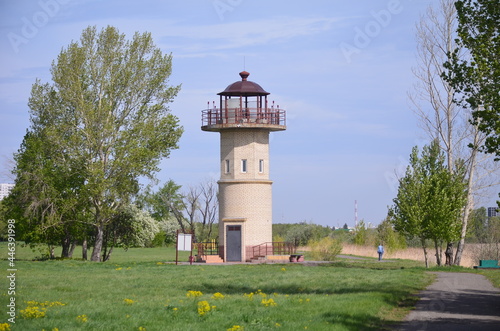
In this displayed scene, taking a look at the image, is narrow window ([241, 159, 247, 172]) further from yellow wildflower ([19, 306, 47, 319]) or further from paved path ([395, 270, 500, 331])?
yellow wildflower ([19, 306, 47, 319])

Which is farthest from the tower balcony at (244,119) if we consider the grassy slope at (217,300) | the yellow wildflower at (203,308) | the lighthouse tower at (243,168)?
the yellow wildflower at (203,308)

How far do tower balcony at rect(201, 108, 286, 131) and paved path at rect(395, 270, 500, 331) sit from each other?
68.3 ft

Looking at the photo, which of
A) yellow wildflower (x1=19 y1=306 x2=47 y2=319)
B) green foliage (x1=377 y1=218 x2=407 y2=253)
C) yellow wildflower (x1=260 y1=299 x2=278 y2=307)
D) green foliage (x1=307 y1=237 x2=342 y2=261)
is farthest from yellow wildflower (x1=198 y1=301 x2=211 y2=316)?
green foliage (x1=377 y1=218 x2=407 y2=253)

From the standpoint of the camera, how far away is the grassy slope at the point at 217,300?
1584 centimetres

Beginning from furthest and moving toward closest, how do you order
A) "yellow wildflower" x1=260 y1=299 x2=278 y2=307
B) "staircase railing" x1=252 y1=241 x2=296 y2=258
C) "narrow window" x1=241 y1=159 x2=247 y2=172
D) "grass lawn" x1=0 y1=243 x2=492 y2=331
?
"narrow window" x1=241 y1=159 x2=247 y2=172 → "staircase railing" x1=252 y1=241 x2=296 y2=258 → "yellow wildflower" x1=260 y1=299 x2=278 y2=307 → "grass lawn" x1=0 y1=243 x2=492 y2=331

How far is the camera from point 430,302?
71.3 ft

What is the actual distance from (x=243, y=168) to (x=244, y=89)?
534cm

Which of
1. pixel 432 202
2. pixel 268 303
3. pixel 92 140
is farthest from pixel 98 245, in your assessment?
pixel 268 303

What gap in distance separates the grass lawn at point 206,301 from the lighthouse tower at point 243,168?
1614cm

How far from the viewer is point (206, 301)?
19516 millimetres

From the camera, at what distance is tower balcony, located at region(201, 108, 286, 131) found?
47688mm

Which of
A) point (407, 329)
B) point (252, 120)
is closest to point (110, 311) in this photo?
point (407, 329)

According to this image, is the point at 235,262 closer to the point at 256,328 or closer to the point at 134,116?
the point at 134,116

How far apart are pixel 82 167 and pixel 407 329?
33.6 m
